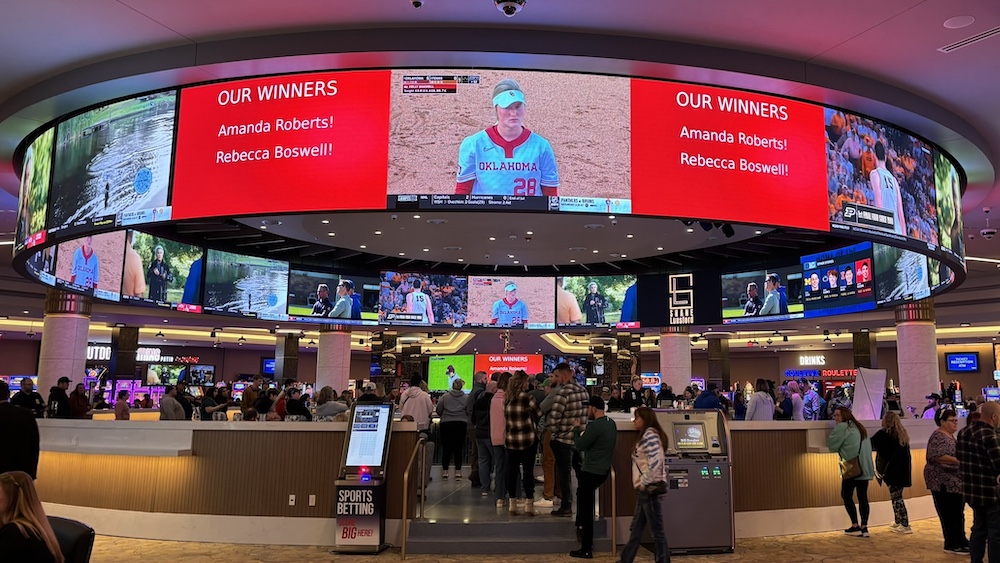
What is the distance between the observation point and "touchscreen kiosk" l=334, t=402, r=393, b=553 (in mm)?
7336

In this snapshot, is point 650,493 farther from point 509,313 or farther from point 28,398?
point 509,313

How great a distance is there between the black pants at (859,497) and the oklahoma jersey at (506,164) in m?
5.32

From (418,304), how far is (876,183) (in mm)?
10860

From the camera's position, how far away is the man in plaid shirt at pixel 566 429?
26.4 feet

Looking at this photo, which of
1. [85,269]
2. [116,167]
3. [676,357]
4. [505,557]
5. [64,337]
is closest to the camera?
[505,557]

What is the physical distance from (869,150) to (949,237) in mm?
1848

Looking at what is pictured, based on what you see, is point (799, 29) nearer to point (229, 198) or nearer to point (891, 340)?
point (229, 198)

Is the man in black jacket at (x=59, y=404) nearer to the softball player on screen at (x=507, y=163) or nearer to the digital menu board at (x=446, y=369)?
the softball player on screen at (x=507, y=163)

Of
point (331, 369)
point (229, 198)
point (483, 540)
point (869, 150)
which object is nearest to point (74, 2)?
point (229, 198)

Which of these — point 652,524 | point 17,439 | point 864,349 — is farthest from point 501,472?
point 864,349

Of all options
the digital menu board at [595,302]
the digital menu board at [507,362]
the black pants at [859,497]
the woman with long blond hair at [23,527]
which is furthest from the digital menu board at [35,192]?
the digital menu board at [507,362]

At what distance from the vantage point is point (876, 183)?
771 cm

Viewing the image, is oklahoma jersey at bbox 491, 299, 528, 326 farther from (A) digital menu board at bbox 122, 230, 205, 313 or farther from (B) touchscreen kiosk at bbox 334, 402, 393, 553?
(B) touchscreen kiosk at bbox 334, 402, 393, 553

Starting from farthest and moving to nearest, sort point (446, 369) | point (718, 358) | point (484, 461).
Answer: point (718, 358), point (446, 369), point (484, 461)
